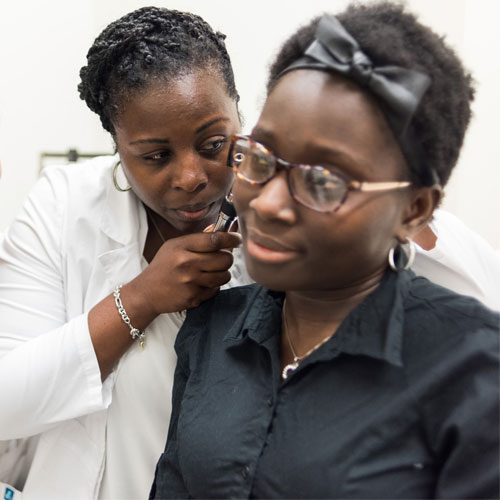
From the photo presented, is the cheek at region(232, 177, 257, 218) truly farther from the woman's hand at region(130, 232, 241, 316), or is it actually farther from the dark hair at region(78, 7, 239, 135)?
the dark hair at region(78, 7, 239, 135)

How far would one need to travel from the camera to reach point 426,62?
2.35 feet

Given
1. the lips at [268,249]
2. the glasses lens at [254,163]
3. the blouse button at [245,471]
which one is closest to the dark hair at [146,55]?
the glasses lens at [254,163]

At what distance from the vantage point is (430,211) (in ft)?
2.48

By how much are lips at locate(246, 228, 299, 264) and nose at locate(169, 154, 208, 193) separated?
0.30 meters

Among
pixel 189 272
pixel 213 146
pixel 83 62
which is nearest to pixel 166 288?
pixel 189 272

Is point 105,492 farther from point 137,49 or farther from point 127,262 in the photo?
point 137,49

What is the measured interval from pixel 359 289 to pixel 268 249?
0.16 m

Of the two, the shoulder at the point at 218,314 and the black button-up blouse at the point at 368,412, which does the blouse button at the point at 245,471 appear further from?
the shoulder at the point at 218,314

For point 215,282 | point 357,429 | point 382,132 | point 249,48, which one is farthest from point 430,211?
point 249,48

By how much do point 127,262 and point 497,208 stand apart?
133 cm

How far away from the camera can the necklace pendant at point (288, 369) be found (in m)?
0.80

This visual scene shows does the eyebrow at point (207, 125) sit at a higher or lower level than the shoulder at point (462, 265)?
higher

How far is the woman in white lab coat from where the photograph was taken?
101 cm

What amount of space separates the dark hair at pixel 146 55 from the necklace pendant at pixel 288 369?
1.75 ft
